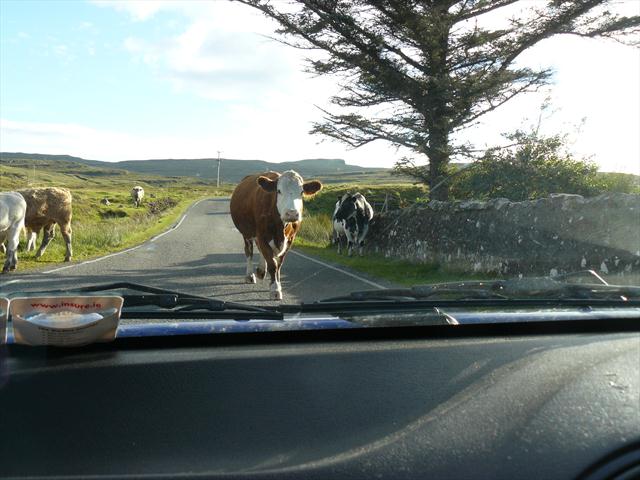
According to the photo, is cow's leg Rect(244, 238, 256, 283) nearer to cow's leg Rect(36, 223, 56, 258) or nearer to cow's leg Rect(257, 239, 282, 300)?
cow's leg Rect(257, 239, 282, 300)

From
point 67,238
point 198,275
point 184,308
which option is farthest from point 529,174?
point 184,308

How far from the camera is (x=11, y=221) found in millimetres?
12547

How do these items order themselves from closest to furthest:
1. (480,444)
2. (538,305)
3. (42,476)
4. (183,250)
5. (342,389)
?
(42,476) → (480,444) → (342,389) → (538,305) → (183,250)

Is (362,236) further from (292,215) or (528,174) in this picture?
(292,215)

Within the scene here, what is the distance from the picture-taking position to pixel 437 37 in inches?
682

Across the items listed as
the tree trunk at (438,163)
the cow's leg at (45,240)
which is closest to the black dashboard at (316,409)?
the cow's leg at (45,240)

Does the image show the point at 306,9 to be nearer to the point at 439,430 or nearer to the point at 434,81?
the point at 434,81

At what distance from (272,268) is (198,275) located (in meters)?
2.45

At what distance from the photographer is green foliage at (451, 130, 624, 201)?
16.8 m

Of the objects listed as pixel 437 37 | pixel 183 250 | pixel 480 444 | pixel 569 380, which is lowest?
pixel 183 250

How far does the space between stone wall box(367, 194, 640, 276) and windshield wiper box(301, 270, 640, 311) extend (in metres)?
6.95

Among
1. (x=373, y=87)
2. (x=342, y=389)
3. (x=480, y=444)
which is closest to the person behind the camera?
(x=480, y=444)

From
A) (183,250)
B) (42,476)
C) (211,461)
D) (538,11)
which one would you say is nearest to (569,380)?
(211,461)

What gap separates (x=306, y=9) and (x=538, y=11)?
252 inches
